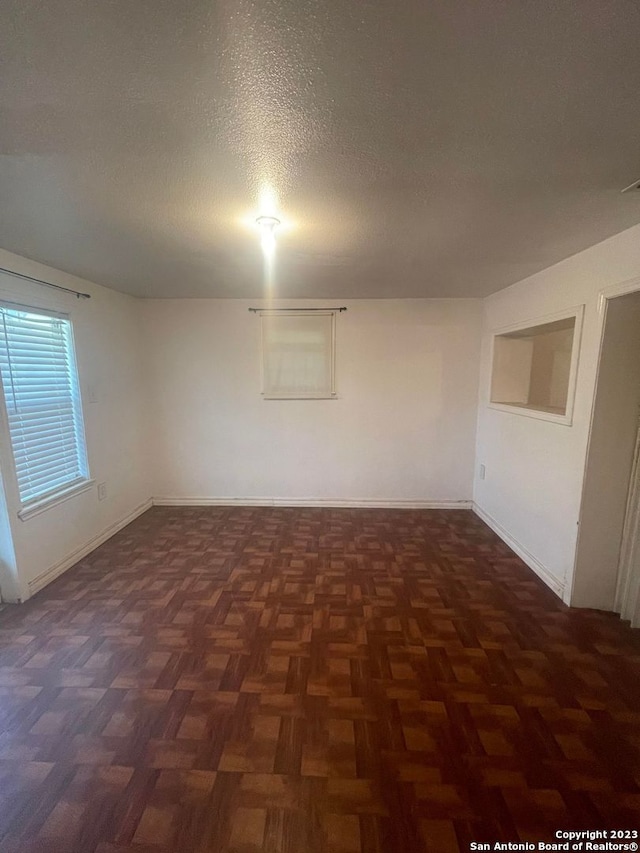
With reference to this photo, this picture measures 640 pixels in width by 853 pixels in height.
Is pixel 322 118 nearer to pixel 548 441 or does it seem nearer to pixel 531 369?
pixel 548 441

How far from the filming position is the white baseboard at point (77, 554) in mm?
2473

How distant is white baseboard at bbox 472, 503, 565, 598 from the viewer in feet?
7.97

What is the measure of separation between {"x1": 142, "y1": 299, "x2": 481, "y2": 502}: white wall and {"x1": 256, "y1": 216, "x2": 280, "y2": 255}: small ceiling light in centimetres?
167

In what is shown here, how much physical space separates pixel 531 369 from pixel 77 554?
169 inches

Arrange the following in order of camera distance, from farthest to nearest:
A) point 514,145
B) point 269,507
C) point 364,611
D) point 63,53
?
point 269,507 → point 364,611 → point 514,145 → point 63,53

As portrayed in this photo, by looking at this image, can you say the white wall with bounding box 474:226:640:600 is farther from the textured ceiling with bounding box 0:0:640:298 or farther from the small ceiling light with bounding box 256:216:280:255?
the small ceiling light with bounding box 256:216:280:255

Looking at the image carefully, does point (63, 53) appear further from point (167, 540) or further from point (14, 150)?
point (167, 540)

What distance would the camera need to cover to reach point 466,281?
2965mm

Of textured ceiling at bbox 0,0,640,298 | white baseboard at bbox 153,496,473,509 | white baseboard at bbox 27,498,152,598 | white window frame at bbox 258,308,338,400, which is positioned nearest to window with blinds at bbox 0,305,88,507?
white baseboard at bbox 27,498,152,598

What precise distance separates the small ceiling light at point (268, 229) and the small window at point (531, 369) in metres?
2.27

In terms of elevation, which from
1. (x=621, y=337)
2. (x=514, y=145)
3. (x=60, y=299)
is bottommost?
(x=621, y=337)


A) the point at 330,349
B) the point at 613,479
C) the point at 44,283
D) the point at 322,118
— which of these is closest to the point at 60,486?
the point at 44,283

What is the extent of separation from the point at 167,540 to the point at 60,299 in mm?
2112

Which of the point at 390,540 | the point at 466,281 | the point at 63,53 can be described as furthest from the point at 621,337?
the point at 63,53
